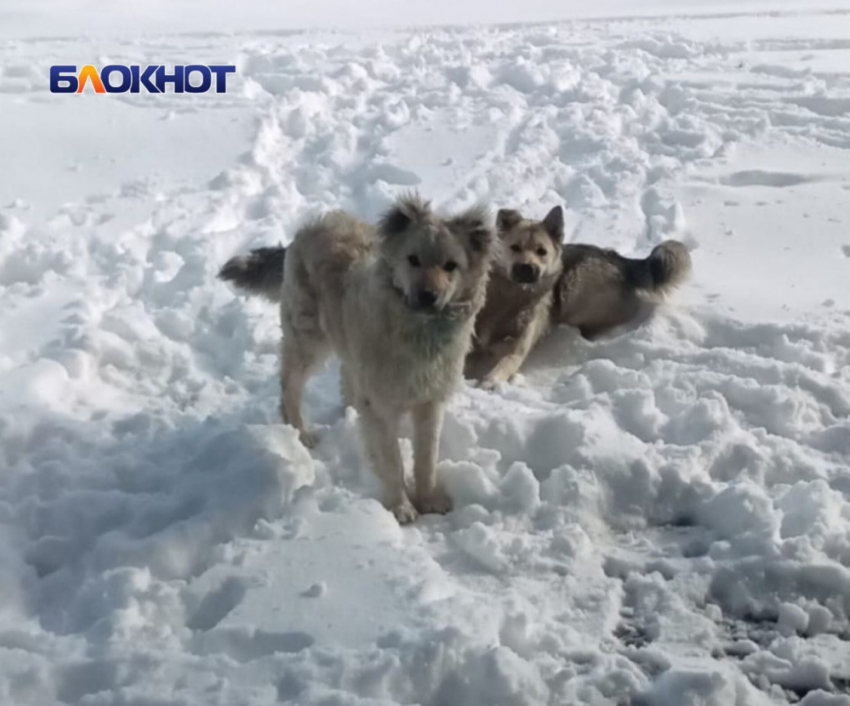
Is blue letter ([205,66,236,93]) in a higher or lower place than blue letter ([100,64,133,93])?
higher

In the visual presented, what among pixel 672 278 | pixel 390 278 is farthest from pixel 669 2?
pixel 390 278

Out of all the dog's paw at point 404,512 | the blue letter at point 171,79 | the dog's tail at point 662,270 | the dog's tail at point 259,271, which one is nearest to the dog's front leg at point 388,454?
the dog's paw at point 404,512

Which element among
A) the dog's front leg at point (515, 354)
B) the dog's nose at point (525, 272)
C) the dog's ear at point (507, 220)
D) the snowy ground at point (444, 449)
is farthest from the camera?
the dog's ear at point (507, 220)

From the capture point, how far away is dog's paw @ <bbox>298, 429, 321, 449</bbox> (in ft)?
14.8

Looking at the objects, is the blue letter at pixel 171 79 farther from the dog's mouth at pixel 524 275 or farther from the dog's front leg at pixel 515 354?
the dog's front leg at pixel 515 354

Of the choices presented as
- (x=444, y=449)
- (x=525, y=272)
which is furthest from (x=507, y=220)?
(x=444, y=449)

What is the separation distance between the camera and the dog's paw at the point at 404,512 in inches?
157

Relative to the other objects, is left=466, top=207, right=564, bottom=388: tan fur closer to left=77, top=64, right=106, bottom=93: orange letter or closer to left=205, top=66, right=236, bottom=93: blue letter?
left=205, top=66, right=236, bottom=93: blue letter

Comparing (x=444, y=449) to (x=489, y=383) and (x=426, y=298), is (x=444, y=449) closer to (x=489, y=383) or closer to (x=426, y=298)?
(x=489, y=383)

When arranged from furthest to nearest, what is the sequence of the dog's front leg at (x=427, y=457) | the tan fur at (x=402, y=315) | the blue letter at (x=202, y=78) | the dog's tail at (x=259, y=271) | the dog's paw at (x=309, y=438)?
the blue letter at (x=202, y=78) < the dog's tail at (x=259, y=271) < the dog's paw at (x=309, y=438) < the dog's front leg at (x=427, y=457) < the tan fur at (x=402, y=315)

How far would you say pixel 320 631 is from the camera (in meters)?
3.19

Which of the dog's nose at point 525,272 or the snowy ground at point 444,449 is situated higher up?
the dog's nose at point 525,272

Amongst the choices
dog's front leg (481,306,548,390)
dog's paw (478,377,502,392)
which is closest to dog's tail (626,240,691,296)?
dog's front leg (481,306,548,390)

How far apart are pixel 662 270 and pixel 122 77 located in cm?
681
